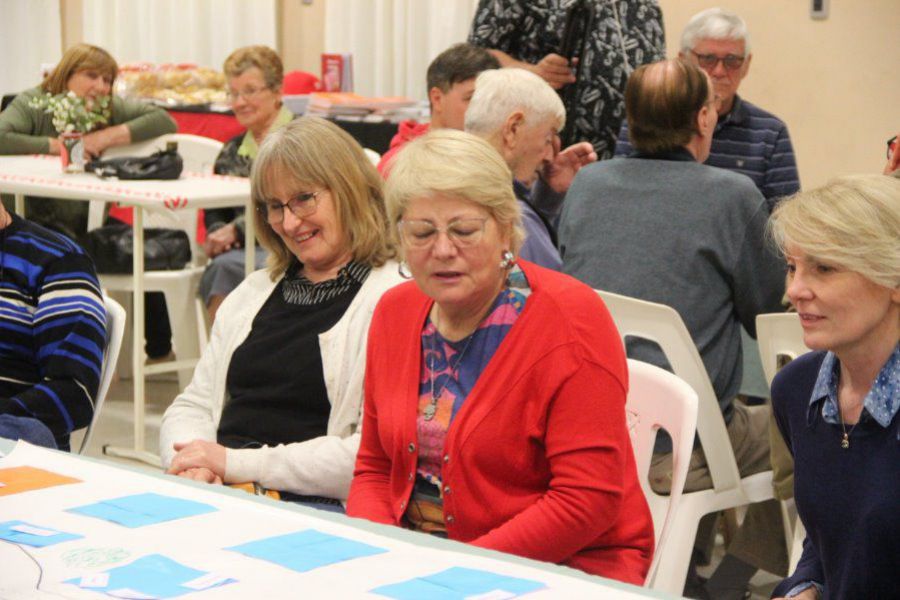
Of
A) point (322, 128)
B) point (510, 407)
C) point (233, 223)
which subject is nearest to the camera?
point (510, 407)

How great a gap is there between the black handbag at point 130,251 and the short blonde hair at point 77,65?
995 millimetres

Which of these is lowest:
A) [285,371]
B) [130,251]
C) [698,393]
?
[130,251]

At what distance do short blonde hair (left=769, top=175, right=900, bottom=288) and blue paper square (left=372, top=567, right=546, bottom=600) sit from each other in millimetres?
644

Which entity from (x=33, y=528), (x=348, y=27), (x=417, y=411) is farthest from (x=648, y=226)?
(x=348, y=27)

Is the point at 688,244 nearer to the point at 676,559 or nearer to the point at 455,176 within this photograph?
the point at 676,559

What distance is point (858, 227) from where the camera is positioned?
179cm

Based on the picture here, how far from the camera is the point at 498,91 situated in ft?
10.9

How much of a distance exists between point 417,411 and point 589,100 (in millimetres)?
2361

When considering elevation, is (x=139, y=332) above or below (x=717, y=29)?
below

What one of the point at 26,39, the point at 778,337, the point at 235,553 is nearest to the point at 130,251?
the point at 778,337

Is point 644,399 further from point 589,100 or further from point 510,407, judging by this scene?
point 589,100

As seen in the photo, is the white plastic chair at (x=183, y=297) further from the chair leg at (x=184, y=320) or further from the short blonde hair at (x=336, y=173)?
the short blonde hair at (x=336, y=173)

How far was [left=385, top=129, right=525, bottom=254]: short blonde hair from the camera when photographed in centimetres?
211

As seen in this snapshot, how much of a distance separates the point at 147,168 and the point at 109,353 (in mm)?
2305
